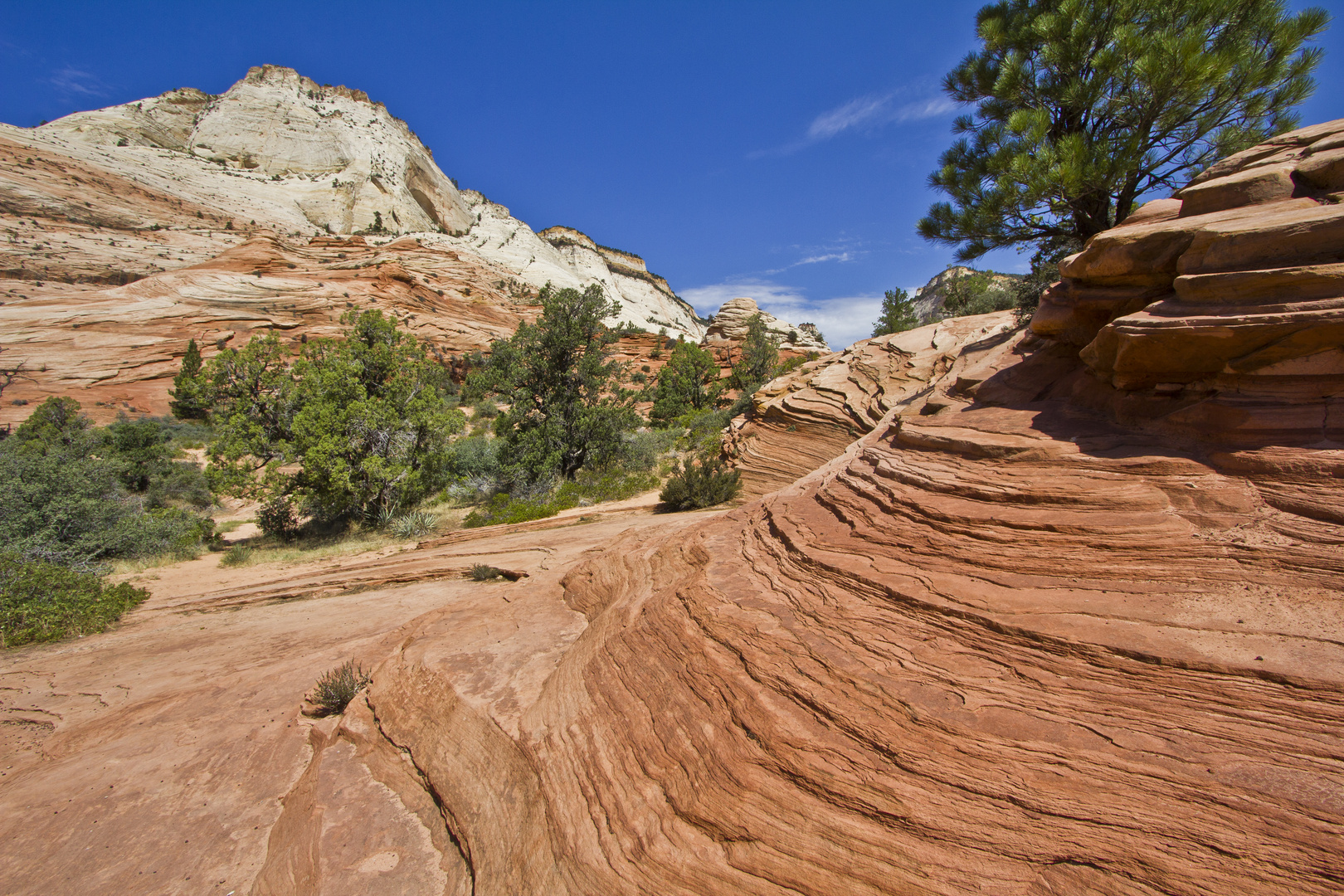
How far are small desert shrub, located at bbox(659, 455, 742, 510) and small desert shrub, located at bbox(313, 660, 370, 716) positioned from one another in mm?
7632

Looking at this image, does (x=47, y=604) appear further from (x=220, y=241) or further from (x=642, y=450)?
(x=220, y=241)

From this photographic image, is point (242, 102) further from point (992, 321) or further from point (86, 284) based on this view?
point (992, 321)

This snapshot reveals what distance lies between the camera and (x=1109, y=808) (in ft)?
7.36

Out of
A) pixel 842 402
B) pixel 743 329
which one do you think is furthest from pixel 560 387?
pixel 743 329

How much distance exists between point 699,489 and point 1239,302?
9.35m

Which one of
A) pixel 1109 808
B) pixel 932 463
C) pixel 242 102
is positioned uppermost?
pixel 242 102

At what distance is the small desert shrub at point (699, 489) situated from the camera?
1205 centimetres

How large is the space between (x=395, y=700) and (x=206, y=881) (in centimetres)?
176

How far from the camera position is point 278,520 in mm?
14352

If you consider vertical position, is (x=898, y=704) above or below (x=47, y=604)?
above

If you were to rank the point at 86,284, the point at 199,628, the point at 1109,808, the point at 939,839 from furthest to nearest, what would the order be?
the point at 86,284 < the point at 199,628 < the point at 939,839 < the point at 1109,808

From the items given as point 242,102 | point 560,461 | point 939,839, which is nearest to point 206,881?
point 939,839

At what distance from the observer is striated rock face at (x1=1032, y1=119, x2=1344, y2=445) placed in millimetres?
3354

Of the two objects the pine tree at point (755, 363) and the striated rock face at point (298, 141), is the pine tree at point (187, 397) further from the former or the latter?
the pine tree at point (755, 363)
